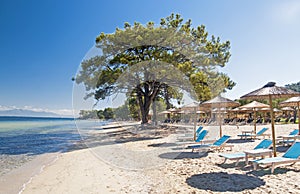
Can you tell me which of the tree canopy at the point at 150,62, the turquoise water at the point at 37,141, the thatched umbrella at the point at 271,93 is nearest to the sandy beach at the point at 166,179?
the thatched umbrella at the point at 271,93

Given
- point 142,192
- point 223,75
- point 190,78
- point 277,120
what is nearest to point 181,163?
point 142,192

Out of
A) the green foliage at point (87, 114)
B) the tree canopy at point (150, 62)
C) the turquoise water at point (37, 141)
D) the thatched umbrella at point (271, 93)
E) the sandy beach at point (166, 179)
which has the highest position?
the tree canopy at point (150, 62)

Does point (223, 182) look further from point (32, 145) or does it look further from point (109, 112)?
point (32, 145)

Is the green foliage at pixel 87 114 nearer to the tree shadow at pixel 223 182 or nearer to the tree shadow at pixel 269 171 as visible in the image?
the tree shadow at pixel 223 182

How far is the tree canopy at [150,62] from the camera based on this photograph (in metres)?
14.3

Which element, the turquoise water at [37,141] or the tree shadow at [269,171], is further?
the turquoise water at [37,141]

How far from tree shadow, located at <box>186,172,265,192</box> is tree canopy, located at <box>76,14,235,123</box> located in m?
10.2

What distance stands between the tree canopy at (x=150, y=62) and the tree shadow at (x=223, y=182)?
10.2 metres

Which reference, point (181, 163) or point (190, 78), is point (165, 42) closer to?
point (190, 78)

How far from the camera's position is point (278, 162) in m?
4.29

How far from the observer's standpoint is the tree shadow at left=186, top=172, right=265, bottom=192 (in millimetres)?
3558

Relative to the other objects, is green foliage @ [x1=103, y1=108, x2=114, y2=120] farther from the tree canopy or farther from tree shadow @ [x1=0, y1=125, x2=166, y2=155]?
the tree canopy

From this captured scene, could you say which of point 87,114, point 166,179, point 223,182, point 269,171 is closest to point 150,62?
point 87,114

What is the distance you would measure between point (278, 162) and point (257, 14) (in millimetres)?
7451
